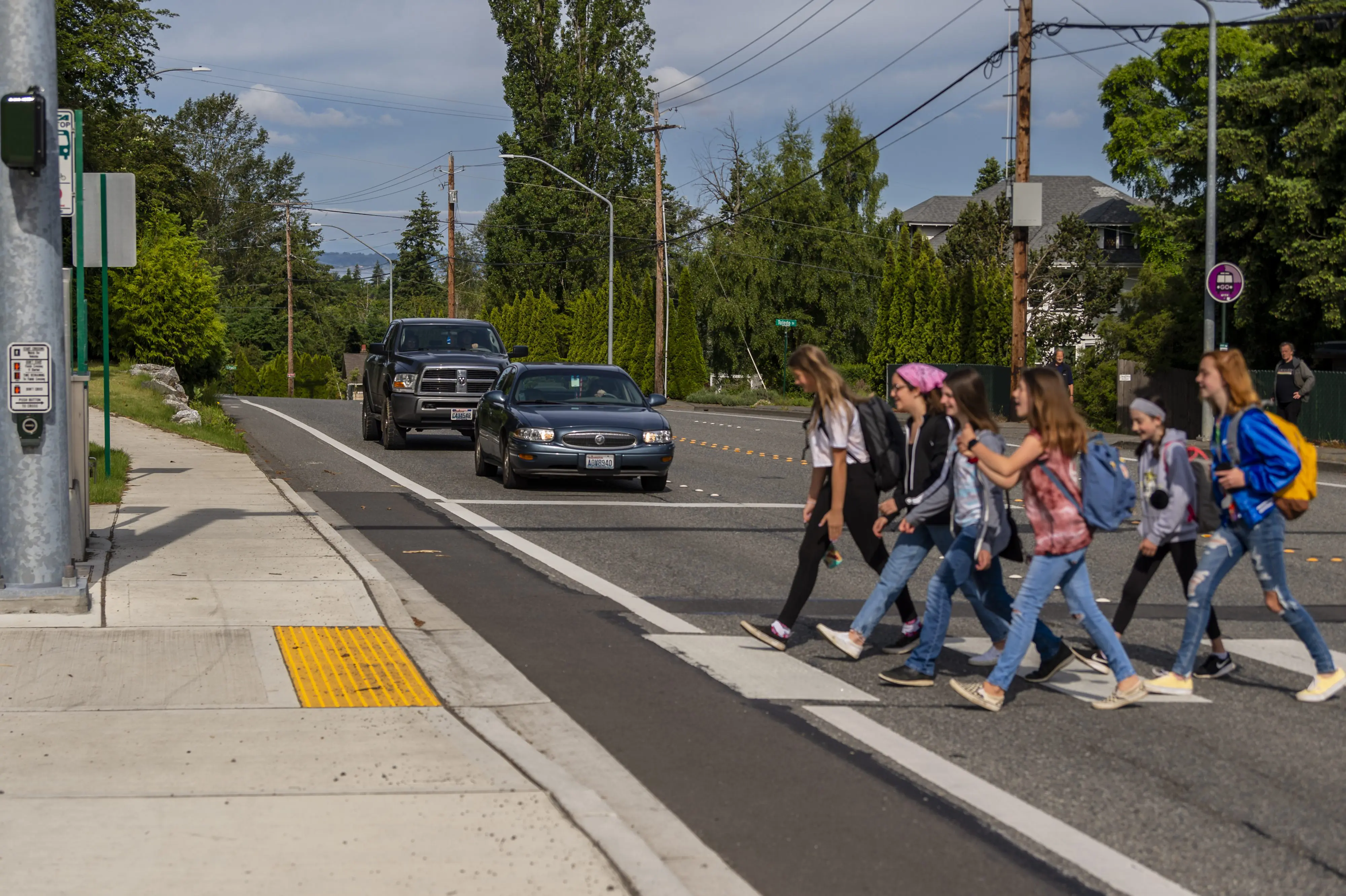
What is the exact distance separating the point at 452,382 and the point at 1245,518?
16.4 metres

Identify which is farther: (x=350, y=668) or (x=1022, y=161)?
(x=1022, y=161)

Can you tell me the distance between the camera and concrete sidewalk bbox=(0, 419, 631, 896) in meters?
4.46

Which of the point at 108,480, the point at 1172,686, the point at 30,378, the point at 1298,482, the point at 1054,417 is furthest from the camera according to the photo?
the point at 108,480

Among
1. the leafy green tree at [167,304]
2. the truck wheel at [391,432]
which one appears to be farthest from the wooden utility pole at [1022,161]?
the leafy green tree at [167,304]

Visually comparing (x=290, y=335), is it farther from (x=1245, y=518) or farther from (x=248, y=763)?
(x=248, y=763)

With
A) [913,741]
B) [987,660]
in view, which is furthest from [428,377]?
[913,741]

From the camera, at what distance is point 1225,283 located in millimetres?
25953

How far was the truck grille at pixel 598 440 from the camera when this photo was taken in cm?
1645

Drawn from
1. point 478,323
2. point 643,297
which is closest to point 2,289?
point 478,323

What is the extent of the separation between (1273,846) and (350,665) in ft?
14.3

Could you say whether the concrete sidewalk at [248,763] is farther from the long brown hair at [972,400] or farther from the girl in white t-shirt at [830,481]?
the long brown hair at [972,400]

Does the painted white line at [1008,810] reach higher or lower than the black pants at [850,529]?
lower

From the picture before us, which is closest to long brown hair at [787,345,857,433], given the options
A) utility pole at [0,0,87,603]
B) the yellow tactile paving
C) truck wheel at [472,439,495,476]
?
the yellow tactile paving

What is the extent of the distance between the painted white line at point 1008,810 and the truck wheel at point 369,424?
1827 centimetres
